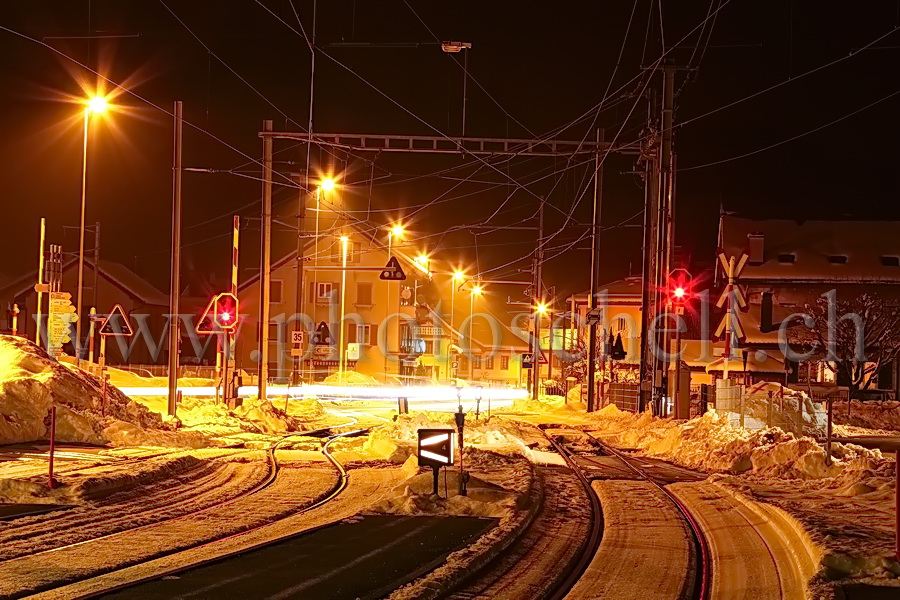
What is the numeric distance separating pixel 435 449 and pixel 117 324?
12098mm

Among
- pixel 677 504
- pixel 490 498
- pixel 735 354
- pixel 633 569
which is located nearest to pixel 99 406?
pixel 490 498

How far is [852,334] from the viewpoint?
5562 cm

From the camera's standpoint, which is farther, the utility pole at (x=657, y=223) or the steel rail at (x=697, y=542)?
the utility pole at (x=657, y=223)

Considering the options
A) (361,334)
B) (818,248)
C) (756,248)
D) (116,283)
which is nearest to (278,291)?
(361,334)

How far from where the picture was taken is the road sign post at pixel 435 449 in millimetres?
14242

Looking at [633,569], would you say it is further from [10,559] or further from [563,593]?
[10,559]

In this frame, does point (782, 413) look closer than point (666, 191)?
Yes

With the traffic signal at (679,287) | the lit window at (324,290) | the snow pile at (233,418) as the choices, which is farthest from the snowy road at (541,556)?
the lit window at (324,290)

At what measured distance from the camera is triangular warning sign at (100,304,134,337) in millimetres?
23312

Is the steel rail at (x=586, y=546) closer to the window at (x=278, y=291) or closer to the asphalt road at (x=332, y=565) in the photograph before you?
the asphalt road at (x=332, y=565)

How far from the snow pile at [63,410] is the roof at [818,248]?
155 ft

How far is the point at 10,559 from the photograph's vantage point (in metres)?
9.97

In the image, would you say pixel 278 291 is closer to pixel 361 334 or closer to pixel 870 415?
pixel 361 334

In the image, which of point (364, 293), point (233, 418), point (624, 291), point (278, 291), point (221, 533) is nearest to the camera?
point (221, 533)
